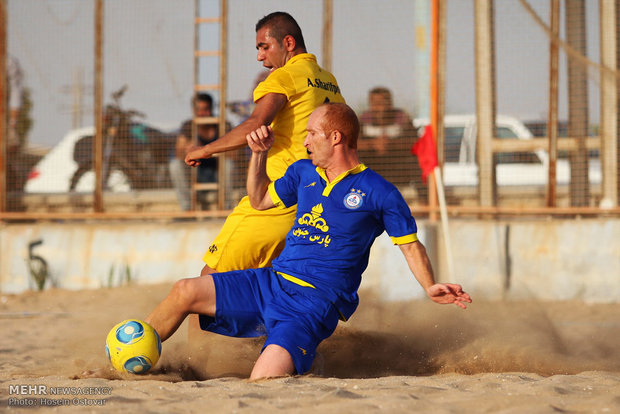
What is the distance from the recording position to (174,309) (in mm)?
4242

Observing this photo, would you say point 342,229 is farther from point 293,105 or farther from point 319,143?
point 293,105

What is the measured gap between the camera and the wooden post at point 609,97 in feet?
28.7

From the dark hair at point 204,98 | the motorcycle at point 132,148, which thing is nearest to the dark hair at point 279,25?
the dark hair at point 204,98

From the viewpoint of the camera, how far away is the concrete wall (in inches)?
329

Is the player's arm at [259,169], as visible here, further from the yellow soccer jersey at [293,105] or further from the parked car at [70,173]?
the parked car at [70,173]

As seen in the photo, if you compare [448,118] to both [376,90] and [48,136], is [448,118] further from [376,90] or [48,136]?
[48,136]

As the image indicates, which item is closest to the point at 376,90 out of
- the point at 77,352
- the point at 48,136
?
the point at 48,136

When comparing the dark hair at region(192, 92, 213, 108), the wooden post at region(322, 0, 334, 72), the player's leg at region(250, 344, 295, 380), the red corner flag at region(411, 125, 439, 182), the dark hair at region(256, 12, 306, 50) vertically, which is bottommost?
the player's leg at region(250, 344, 295, 380)

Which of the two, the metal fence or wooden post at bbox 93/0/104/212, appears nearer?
the metal fence

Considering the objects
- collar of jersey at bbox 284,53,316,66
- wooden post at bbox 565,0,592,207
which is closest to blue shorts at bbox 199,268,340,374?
collar of jersey at bbox 284,53,316,66

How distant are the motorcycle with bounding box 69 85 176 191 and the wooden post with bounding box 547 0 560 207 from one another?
4.37m

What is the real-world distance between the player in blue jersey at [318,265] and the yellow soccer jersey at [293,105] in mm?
447

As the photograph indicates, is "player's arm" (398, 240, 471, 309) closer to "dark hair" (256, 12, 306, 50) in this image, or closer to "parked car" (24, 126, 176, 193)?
"dark hair" (256, 12, 306, 50)

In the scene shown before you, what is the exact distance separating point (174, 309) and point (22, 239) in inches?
218
